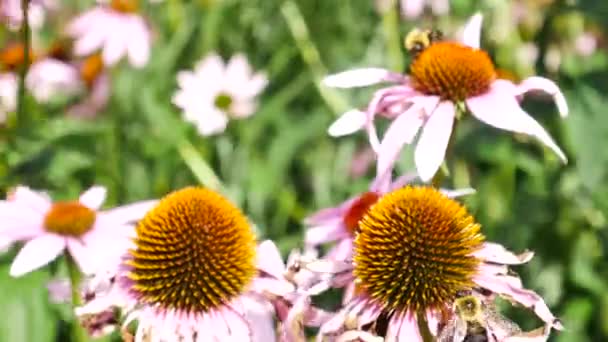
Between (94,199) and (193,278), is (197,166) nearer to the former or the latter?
(94,199)

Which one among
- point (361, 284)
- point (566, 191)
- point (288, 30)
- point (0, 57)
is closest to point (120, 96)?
point (0, 57)

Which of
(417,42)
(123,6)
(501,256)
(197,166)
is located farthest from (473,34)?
(123,6)

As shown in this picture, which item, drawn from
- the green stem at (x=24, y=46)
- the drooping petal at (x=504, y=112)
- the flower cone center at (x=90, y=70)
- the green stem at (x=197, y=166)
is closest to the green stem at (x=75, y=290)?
the green stem at (x=24, y=46)

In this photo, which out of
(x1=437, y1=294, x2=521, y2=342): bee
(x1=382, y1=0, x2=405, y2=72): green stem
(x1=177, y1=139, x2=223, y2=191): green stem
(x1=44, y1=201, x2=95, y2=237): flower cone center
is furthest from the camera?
(x1=382, y1=0, x2=405, y2=72): green stem

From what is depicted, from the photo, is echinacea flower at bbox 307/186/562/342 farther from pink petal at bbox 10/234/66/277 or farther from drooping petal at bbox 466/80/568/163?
pink petal at bbox 10/234/66/277

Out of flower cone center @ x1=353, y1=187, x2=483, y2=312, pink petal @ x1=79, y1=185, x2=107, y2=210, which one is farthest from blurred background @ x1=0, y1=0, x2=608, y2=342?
flower cone center @ x1=353, y1=187, x2=483, y2=312

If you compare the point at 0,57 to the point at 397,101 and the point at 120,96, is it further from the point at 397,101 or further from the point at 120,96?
the point at 397,101

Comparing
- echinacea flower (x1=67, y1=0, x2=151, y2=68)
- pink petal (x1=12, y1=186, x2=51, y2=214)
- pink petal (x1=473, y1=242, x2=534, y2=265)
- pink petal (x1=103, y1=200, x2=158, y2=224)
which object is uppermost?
echinacea flower (x1=67, y1=0, x2=151, y2=68)
